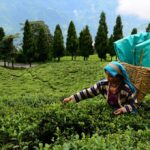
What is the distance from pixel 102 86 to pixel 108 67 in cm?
53

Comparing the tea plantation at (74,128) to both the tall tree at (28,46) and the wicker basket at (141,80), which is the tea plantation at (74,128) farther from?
the tall tree at (28,46)

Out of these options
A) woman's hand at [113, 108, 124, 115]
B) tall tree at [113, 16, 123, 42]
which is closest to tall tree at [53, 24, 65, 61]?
tall tree at [113, 16, 123, 42]

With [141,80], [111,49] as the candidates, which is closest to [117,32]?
[111,49]

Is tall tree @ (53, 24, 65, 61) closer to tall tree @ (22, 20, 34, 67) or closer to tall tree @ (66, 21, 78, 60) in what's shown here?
tall tree @ (66, 21, 78, 60)

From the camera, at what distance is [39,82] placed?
27328 mm

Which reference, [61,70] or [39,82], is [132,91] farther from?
[61,70]

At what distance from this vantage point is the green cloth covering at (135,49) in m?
6.61

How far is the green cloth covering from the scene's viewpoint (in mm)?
6609

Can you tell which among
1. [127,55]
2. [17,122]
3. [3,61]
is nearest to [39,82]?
[127,55]

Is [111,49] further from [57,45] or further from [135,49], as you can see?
[135,49]

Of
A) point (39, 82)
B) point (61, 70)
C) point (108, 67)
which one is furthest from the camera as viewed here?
point (61, 70)

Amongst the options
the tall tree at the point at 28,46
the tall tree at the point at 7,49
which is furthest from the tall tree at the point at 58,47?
the tall tree at the point at 7,49

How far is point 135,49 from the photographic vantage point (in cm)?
673

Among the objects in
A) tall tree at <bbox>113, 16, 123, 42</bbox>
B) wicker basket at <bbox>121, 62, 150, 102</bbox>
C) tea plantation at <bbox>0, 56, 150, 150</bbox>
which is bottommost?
tea plantation at <bbox>0, 56, 150, 150</bbox>
